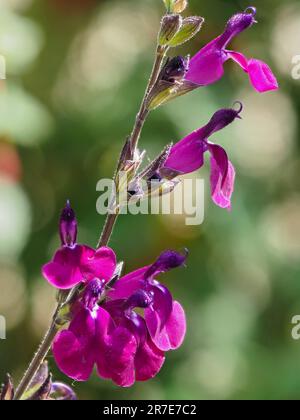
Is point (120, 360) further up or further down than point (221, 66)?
further down

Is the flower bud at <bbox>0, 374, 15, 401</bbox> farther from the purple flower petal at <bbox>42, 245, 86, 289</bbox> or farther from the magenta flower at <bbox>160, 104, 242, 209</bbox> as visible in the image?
the magenta flower at <bbox>160, 104, 242, 209</bbox>

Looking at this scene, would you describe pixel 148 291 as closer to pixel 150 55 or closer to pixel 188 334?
pixel 188 334

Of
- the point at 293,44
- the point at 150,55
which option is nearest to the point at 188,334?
the point at 150,55

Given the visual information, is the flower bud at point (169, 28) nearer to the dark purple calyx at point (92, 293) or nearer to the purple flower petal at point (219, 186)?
the purple flower petal at point (219, 186)

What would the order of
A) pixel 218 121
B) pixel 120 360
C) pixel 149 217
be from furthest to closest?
pixel 149 217, pixel 218 121, pixel 120 360

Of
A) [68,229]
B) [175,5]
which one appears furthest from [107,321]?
[175,5]

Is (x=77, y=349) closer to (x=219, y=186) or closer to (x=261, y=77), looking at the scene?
(x=219, y=186)

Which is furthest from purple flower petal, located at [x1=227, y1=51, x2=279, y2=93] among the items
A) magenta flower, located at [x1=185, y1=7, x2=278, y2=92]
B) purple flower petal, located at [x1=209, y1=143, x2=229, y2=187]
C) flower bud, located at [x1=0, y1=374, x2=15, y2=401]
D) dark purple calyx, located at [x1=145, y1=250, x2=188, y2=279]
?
flower bud, located at [x1=0, y1=374, x2=15, y2=401]
